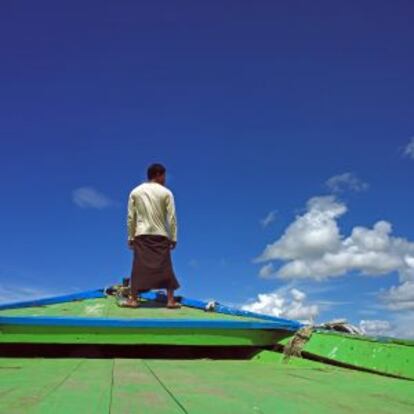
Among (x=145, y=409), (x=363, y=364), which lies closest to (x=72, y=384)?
(x=145, y=409)

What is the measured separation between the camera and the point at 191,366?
279 cm

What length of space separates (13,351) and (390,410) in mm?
2890

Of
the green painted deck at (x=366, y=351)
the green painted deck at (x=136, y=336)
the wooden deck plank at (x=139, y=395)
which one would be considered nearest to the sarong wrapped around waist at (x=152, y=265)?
the green painted deck at (x=136, y=336)

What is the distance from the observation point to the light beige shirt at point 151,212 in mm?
5246

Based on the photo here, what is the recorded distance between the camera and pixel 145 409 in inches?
57.4

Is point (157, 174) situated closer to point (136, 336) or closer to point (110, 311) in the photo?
point (110, 311)

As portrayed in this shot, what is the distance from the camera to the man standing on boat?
5086 millimetres

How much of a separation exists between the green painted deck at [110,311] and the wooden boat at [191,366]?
0.02 metres

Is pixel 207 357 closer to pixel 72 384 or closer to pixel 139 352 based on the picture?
pixel 139 352

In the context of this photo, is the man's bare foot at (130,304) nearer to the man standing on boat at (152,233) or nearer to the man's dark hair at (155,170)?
the man standing on boat at (152,233)

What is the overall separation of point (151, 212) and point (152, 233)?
21 centimetres

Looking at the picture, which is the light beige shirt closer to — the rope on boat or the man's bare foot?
the man's bare foot

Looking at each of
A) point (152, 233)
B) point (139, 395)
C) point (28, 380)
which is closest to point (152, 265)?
point (152, 233)

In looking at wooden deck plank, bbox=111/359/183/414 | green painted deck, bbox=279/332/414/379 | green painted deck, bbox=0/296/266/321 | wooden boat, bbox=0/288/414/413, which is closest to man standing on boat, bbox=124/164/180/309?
green painted deck, bbox=0/296/266/321
